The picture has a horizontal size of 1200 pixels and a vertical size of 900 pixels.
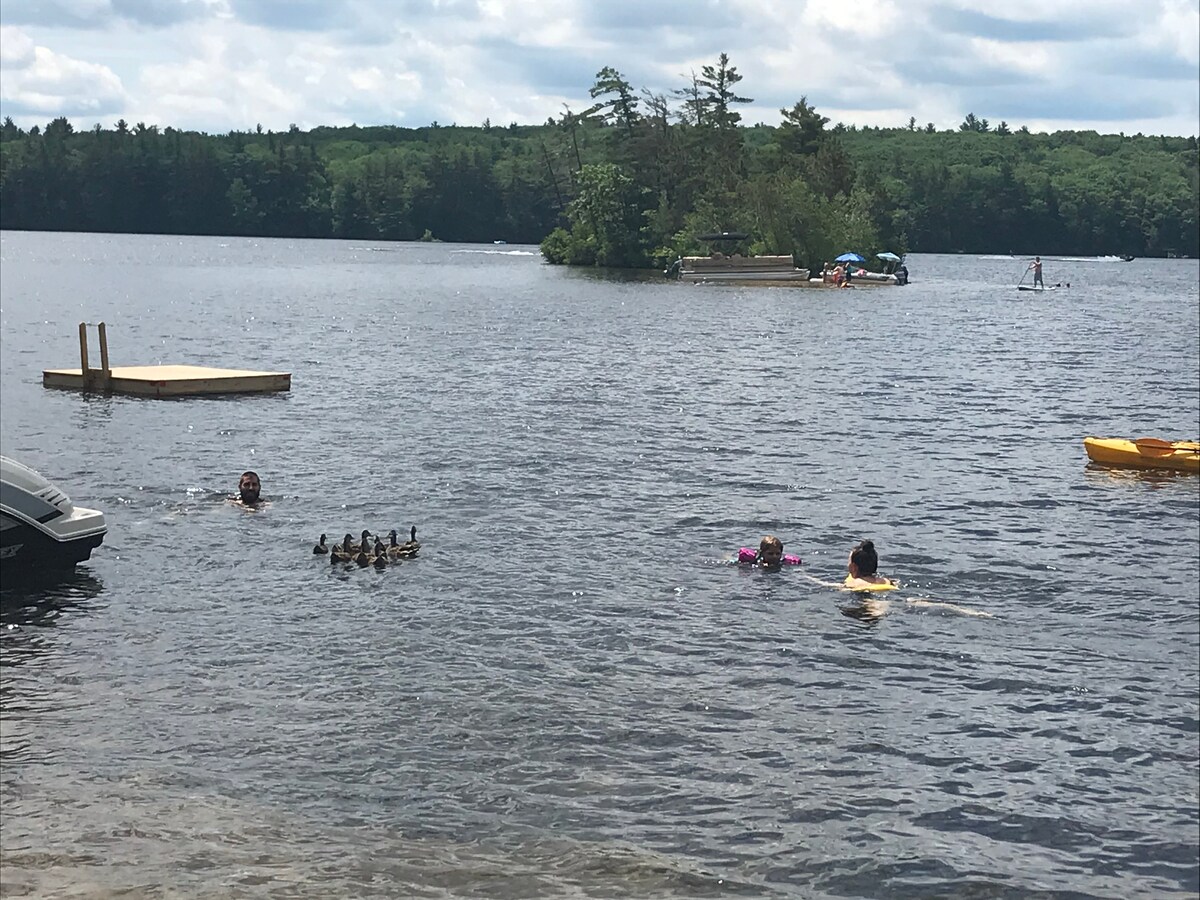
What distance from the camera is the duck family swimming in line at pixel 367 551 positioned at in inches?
1163

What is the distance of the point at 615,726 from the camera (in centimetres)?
2059

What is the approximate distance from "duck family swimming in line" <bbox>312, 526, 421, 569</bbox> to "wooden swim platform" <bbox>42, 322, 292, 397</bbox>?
2717 cm

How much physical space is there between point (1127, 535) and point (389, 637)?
55.6ft

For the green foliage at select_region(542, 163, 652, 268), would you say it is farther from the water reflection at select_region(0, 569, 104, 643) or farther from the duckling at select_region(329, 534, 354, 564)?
the water reflection at select_region(0, 569, 104, 643)

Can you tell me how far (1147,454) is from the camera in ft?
135

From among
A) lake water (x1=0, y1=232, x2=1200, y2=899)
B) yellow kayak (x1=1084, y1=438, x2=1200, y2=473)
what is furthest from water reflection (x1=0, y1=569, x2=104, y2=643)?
yellow kayak (x1=1084, y1=438, x2=1200, y2=473)

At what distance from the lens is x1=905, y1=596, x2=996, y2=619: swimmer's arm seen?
2647cm

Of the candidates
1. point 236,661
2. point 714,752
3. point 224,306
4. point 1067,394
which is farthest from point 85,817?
point 224,306

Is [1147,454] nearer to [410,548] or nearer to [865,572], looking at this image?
[865,572]

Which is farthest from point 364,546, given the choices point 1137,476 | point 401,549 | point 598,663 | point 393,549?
point 1137,476

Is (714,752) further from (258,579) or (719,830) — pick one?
(258,579)

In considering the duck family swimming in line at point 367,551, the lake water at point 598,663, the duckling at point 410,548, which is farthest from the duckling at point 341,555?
the duckling at point 410,548

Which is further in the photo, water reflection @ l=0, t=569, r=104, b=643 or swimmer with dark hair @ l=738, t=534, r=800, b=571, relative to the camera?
swimmer with dark hair @ l=738, t=534, r=800, b=571

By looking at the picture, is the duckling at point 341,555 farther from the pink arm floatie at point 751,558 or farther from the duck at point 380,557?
the pink arm floatie at point 751,558
